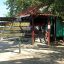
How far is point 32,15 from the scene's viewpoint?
24734 millimetres

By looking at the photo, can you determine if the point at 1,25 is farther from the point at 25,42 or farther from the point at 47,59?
the point at 47,59

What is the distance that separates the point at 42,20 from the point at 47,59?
37.2ft

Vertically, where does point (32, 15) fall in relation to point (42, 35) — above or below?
above

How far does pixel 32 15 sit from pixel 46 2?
9796 millimetres

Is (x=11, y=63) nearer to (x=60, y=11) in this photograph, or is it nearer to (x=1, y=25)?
(x=60, y=11)

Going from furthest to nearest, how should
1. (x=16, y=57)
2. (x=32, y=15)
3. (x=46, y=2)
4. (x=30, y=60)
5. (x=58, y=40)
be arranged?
(x=58, y=40) → (x=32, y=15) → (x=16, y=57) → (x=30, y=60) → (x=46, y=2)

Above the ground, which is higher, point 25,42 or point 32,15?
point 32,15

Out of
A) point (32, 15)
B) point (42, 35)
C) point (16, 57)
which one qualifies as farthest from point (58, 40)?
point (16, 57)

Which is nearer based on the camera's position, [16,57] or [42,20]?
[16,57]

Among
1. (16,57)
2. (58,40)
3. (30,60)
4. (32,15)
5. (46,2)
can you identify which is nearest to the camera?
(46,2)

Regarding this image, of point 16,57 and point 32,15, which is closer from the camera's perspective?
point 16,57

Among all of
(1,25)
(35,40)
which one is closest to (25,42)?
(35,40)

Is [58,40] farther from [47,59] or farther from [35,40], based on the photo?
[47,59]

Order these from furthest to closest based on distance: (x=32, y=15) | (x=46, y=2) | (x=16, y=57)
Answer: (x=32, y=15) → (x=16, y=57) → (x=46, y=2)
